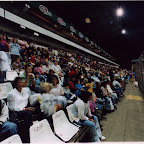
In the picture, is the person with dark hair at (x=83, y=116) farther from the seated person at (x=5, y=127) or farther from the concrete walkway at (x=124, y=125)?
the seated person at (x=5, y=127)

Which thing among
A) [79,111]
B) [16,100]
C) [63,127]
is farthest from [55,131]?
[16,100]

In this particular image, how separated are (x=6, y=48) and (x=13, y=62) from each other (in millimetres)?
659

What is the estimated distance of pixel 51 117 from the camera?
2.29 meters

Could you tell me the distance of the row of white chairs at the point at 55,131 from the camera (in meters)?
1.63

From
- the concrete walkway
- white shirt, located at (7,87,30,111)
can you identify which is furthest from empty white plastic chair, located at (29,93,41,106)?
the concrete walkway

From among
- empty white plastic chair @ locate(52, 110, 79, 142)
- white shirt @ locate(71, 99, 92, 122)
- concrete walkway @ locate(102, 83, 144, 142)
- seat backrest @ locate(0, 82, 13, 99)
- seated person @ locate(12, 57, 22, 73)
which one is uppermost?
seated person @ locate(12, 57, 22, 73)

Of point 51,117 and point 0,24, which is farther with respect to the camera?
point 0,24

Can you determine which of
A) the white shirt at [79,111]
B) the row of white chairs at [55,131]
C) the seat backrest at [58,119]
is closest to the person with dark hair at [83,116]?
the white shirt at [79,111]

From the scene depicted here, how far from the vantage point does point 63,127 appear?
2219mm

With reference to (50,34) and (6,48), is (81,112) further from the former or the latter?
(50,34)

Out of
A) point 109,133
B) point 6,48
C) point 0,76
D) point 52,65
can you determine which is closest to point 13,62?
point 6,48

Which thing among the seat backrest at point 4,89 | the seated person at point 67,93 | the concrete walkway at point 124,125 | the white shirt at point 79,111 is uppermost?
the seat backrest at point 4,89

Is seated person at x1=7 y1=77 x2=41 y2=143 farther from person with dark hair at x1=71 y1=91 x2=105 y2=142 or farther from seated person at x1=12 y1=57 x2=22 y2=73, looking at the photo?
seated person at x1=12 y1=57 x2=22 y2=73

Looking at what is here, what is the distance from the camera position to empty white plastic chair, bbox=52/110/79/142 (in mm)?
1998
